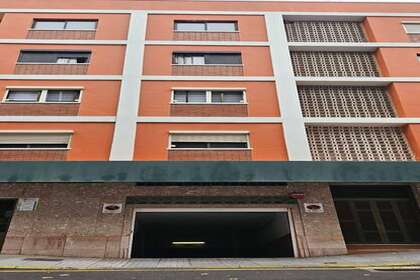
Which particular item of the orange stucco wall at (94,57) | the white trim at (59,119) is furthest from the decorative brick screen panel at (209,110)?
the orange stucco wall at (94,57)

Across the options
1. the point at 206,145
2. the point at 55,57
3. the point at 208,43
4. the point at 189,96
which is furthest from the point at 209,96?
the point at 55,57

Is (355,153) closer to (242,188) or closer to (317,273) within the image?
(242,188)

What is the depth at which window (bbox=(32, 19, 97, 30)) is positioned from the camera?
16.9 m

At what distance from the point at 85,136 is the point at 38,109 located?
2.99 metres

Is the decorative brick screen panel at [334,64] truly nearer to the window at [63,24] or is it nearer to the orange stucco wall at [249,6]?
the orange stucco wall at [249,6]

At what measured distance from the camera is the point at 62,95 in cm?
1423

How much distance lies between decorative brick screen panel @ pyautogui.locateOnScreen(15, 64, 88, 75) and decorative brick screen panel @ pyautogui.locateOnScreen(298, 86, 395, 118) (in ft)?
39.6

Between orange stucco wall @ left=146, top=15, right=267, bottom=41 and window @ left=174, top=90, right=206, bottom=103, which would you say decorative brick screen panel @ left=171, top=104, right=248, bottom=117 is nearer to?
window @ left=174, top=90, right=206, bottom=103

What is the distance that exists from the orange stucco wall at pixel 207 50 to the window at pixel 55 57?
355cm

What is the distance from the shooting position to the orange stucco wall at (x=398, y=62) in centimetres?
1552

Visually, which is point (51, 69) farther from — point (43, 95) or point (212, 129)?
point (212, 129)

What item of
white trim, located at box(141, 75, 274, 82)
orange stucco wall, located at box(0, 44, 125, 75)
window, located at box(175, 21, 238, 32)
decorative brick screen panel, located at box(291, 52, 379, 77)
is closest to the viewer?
white trim, located at box(141, 75, 274, 82)

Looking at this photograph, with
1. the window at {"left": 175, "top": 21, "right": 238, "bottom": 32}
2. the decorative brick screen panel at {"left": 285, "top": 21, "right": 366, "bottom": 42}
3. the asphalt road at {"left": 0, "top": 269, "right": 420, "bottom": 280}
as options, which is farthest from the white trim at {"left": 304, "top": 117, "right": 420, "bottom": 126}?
the window at {"left": 175, "top": 21, "right": 238, "bottom": 32}

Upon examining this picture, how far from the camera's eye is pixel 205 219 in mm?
14164
